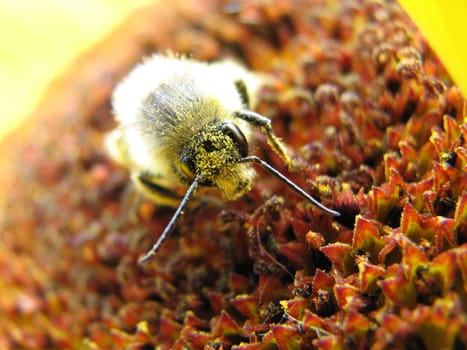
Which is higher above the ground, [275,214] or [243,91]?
[243,91]

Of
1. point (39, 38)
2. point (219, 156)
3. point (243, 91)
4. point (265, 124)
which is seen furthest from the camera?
point (39, 38)

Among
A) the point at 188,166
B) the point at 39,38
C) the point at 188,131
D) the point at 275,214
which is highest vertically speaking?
the point at 39,38

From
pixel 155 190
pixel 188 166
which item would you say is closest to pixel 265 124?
pixel 188 166

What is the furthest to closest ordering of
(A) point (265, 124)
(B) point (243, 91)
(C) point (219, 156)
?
1. (B) point (243, 91)
2. (A) point (265, 124)
3. (C) point (219, 156)

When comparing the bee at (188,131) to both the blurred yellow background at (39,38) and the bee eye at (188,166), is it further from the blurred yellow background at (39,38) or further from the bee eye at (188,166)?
the blurred yellow background at (39,38)

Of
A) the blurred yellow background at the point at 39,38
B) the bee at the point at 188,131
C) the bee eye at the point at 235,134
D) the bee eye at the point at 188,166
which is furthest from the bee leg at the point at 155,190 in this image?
the blurred yellow background at the point at 39,38

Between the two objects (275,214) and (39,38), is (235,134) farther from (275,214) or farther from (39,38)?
(39,38)

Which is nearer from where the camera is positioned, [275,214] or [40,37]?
[275,214]
